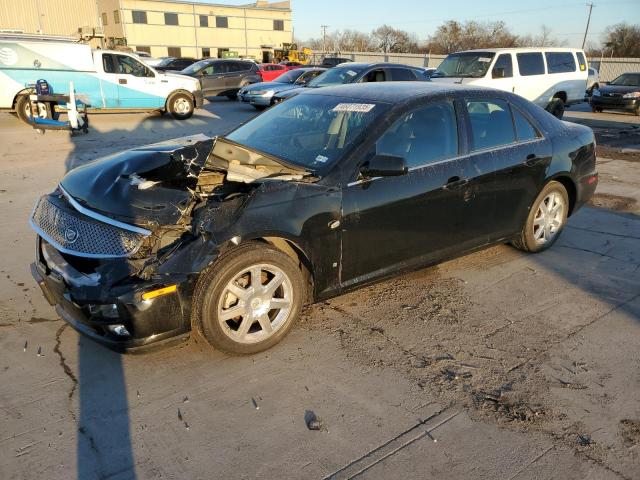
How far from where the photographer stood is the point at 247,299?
3170 mm

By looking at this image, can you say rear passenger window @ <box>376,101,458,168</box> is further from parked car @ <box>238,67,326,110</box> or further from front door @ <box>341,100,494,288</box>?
parked car @ <box>238,67,326,110</box>

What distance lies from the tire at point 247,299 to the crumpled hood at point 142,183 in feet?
1.55

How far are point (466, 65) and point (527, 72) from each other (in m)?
1.79

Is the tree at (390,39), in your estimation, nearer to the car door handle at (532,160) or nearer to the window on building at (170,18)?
the window on building at (170,18)

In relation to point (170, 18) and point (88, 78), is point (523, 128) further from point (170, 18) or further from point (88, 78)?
point (170, 18)

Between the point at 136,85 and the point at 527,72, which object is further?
the point at 136,85

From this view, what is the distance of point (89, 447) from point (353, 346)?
170cm

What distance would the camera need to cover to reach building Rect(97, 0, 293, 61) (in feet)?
173

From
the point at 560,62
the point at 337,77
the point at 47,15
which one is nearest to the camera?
the point at 337,77

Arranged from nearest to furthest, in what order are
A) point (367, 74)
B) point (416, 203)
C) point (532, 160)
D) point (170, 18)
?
point (416, 203) → point (532, 160) → point (367, 74) → point (170, 18)

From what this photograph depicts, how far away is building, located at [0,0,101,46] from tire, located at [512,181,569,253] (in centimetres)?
4575

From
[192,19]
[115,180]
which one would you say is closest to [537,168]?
[115,180]

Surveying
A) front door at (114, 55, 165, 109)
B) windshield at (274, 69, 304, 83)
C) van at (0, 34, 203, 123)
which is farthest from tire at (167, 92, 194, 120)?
windshield at (274, 69, 304, 83)

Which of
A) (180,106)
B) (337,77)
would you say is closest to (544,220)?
(337,77)
